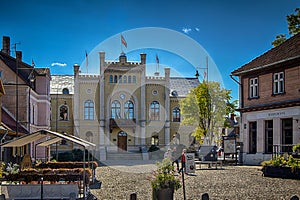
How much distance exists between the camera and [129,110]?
51781 mm

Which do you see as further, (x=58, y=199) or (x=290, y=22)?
(x=290, y=22)

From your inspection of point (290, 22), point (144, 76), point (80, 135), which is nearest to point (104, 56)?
point (144, 76)

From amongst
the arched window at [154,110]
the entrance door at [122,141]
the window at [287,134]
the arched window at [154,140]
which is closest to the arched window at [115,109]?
the entrance door at [122,141]

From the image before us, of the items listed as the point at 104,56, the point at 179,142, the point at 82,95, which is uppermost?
the point at 104,56

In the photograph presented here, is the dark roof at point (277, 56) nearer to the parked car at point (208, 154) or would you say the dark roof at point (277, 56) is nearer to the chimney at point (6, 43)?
the parked car at point (208, 154)

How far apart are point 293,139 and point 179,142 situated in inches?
1108

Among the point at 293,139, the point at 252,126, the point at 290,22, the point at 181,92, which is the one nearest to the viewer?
the point at 293,139

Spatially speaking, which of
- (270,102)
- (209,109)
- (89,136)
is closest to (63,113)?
(89,136)

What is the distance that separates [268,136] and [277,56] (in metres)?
5.36

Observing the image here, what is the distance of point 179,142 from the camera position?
53.6 metres

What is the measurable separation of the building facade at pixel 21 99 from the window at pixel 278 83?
17305mm

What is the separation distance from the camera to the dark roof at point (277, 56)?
26.5 metres

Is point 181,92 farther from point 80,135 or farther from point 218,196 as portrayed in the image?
point 218,196

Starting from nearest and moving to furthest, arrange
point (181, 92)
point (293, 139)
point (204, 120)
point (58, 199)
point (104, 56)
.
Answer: point (58, 199) → point (293, 139) → point (204, 120) → point (104, 56) → point (181, 92)
